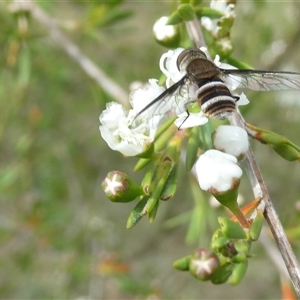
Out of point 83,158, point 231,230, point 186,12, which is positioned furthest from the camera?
point 83,158

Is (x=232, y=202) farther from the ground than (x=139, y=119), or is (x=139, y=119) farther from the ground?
(x=139, y=119)

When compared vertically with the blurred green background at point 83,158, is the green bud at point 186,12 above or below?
below

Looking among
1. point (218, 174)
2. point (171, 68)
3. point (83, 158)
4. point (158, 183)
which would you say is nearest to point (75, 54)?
point (171, 68)

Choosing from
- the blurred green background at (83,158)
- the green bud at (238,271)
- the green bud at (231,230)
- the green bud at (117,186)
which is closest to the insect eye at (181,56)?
the green bud at (117,186)

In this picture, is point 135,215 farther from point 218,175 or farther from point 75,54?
point 75,54

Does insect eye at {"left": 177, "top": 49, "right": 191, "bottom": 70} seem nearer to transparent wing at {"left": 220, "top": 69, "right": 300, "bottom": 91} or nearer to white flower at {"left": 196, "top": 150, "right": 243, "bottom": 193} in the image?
transparent wing at {"left": 220, "top": 69, "right": 300, "bottom": 91}

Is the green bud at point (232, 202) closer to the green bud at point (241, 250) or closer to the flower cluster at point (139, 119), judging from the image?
the green bud at point (241, 250)
